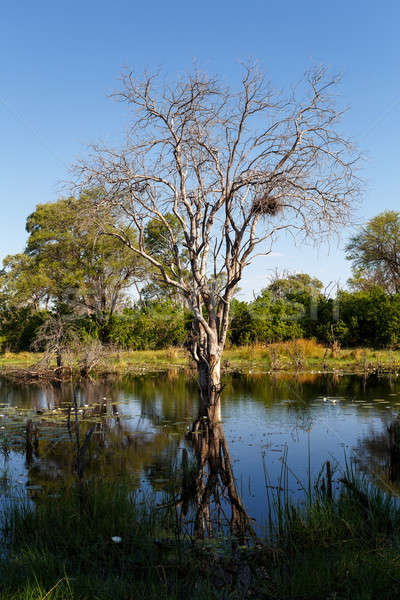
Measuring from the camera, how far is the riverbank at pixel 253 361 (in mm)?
23750

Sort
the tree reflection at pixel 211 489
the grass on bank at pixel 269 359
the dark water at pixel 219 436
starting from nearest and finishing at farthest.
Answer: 1. the tree reflection at pixel 211 489
2. the dark water at pixel 219 436
3. the grass on bank at pixel 269 359

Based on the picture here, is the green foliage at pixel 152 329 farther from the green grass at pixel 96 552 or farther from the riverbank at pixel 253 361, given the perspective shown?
the green grass at pixel 96 552

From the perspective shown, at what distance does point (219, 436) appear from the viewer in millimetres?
11609

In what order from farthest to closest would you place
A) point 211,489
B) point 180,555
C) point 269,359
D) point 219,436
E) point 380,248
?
point 380,248 < point 269,359 < point 219,436 < point 211,489 < point 180,555

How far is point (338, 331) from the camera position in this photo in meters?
31.2

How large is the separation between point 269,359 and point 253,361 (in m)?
0.84

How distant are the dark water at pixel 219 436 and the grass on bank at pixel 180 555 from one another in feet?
2.49

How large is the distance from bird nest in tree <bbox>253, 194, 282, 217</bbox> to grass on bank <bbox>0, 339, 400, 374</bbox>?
1106 cm

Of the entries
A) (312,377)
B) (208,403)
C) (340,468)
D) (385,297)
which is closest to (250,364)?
(312,377)

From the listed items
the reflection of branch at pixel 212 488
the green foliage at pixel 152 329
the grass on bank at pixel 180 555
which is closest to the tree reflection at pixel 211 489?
→ the reflection of branch at pixel 212 488

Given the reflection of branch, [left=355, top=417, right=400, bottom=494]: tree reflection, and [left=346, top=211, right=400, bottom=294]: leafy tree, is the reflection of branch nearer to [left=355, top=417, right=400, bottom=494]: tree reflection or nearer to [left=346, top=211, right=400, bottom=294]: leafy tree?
[left=355, top=417, right=400, bottom=494]: tree reflection

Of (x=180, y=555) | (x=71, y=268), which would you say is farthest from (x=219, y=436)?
(x=71, y=268)

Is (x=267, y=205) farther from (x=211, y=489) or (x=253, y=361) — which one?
(x=253, y=361)

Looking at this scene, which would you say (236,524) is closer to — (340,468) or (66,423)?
(340,468)
